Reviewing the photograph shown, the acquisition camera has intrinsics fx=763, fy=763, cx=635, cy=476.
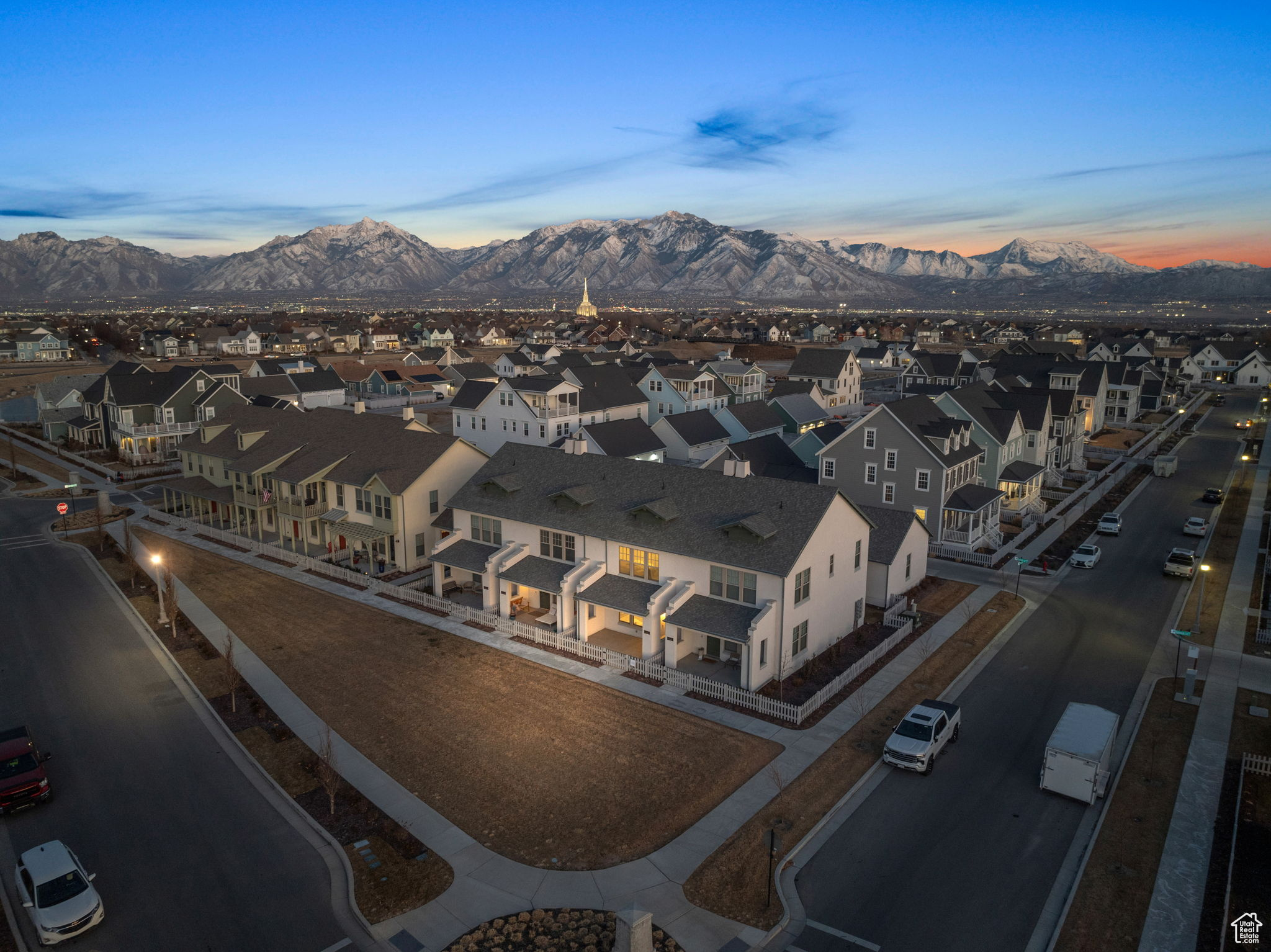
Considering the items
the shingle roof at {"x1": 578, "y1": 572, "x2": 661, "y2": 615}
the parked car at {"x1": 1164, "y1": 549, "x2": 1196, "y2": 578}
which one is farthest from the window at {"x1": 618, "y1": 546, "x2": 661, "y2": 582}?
the parked car at {"x1": 1164, "y1": 549, "x2": 1196, "y2": 578}

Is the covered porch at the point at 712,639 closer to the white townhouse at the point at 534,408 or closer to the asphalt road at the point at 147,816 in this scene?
the asphalt road at the point at 147,816

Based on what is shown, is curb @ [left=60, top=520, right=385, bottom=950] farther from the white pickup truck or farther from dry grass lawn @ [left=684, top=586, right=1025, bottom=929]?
the white pickup truck

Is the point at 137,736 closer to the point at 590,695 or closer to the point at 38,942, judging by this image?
the point at 38,942

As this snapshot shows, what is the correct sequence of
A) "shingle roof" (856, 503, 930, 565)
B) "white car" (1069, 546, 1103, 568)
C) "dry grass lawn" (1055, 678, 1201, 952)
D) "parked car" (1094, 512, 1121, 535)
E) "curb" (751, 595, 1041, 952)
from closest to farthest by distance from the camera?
1. "curb" (751, 595, 1041, 952)
2. "dry grass lawn" (1055, 678, 1201, 952)
3. "shingle roof" (856, 503, 930, 565)
4. "white car" (1069, 546, 1103, 568)
5. "parked car" (1094, 512, 1121, 535)

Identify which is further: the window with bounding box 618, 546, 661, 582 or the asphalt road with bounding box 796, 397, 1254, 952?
the window with bounding box 618, 546, 661, 582

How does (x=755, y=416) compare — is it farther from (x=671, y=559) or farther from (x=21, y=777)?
(x=21, y=777)

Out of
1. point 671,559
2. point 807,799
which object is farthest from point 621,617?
point 807,799

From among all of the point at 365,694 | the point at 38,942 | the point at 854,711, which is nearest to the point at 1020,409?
the point at 854,711
